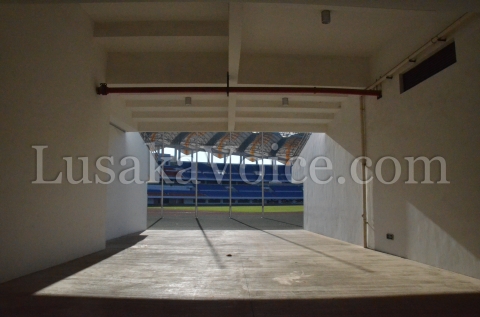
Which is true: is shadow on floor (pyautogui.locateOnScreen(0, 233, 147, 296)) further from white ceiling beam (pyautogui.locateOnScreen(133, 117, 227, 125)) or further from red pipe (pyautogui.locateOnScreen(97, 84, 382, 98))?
white ceiling beam (pyautogui.locateOnScreen(133, 117, 227, 125))

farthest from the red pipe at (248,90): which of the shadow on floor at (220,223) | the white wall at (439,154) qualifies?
the shadow on floor at (220,223)

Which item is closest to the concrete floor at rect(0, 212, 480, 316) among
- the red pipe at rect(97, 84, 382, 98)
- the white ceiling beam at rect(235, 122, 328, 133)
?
the red pipe at rect(97, 84, 382, 98)

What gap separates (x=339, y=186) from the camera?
827 centimetres

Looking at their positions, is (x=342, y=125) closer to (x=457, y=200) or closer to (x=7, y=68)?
(x=457, y=200)

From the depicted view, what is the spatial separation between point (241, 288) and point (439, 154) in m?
2.99

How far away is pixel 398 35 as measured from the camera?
549cm

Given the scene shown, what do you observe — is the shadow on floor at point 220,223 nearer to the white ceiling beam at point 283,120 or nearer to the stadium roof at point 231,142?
the stadium roof at point 231,142

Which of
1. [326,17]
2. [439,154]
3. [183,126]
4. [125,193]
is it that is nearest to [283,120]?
[183,126]

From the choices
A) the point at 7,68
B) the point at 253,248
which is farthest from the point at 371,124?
the point at 7,68

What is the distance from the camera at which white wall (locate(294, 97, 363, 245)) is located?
7.18m

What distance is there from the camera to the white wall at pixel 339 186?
23.5ft

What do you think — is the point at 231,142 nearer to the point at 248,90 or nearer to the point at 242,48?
the point at 248,90

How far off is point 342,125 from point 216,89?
3316 millimetres

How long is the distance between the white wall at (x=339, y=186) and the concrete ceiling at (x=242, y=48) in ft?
1.93
